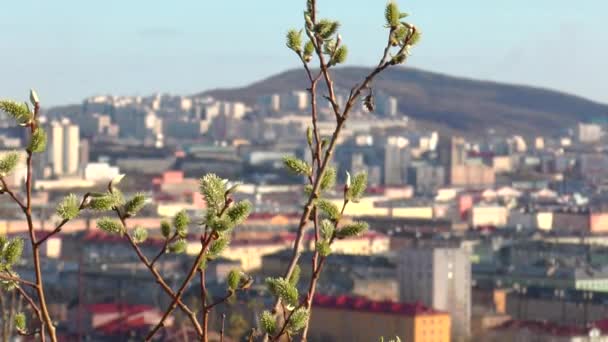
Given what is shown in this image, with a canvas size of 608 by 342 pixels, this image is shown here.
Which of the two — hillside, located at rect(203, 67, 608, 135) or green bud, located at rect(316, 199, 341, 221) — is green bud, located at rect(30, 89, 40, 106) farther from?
hillside, located at rect(203, 67, 608, 135)

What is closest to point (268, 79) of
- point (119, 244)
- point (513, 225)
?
point (513, 225)

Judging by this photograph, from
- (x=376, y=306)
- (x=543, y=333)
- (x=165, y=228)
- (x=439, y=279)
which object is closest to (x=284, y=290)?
(x=165, y=228)

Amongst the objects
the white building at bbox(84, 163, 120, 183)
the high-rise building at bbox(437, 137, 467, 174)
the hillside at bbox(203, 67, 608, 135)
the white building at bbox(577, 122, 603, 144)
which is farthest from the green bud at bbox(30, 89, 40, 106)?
the hillside at bbox(203, 67, 608, 135)

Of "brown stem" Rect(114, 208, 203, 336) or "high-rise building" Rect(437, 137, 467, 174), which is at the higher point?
"brown stem" Rect(114, 208, 203, 336)

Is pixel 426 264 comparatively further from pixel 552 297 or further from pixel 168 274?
pixel 168 274

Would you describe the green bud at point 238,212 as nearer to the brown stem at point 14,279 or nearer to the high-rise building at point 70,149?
the brown stem at point 14,279
